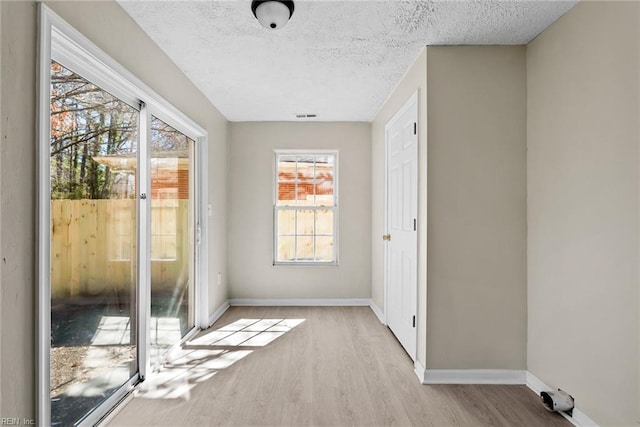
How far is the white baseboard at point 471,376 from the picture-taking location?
2.85m

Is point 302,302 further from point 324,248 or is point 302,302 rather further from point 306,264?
point 324,248

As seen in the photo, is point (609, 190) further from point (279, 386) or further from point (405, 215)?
point (279, 386)

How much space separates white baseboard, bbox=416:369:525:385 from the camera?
9.34 feet

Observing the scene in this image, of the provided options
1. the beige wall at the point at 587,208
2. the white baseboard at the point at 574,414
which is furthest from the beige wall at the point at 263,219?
the beige wall at the point at 587,208

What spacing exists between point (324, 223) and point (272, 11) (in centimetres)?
342

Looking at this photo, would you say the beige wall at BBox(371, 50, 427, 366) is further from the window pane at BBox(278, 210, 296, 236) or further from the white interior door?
the window pane at BBox(278, 210, 296, 236)

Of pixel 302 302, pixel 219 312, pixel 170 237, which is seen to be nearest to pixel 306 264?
pixel 302 302

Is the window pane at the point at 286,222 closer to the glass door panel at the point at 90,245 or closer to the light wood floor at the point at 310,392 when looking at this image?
the light wood floor at the point at 310,392

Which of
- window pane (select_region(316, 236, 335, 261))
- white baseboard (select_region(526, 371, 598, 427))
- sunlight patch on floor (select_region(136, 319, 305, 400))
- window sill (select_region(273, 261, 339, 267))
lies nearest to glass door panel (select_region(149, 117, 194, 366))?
sunlight patch on floor (select_region(136, 319, 305, 400))

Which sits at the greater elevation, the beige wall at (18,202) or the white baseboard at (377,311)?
the beige wall at (18,202)

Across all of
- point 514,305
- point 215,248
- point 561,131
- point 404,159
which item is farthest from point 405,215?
point 215,248

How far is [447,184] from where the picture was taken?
2.90 m

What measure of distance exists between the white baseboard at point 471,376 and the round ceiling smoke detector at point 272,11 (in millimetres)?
2652

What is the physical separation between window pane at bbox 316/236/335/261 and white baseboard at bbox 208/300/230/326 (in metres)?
1.39
